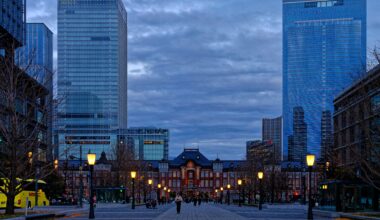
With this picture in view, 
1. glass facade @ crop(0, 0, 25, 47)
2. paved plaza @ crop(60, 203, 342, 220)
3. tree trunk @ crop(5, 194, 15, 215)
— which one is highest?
glass facade @ crop(0, 0, 25, 47)

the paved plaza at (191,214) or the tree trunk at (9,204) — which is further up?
the tree trunk at (9,204)

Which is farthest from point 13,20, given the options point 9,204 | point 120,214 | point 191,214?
point 9,204

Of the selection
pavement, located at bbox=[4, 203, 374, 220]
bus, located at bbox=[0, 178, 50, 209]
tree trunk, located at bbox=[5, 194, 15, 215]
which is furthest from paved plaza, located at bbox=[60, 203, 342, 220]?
bus, located at bbox=[0, 178, 50, 209]

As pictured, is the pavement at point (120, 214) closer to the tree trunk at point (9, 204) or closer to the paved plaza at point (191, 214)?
the paved plaza at point (191, 214)

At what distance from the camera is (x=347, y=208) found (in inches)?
2173

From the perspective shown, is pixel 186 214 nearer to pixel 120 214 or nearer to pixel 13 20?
pixel 120 214

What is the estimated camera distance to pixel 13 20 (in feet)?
288

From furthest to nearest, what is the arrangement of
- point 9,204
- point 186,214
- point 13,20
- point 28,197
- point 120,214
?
point 13,20
point 28,197
point 186,214
point 120,214
point 9,204

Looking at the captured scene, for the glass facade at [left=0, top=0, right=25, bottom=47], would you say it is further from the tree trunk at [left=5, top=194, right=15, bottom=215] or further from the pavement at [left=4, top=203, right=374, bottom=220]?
the tree trunk at [left=5, top=194, right=15, bottom=215]

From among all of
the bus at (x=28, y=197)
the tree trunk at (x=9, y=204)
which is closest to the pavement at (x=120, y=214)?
the tree trunk at (x=9, y=204)

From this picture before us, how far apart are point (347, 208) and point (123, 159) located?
2097 inches

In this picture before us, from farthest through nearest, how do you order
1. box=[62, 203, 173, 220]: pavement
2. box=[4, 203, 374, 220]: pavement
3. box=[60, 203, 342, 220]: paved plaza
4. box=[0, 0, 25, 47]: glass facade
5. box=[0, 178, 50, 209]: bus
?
box=[0, 0, 25, 47]: glass facade, box=[0, 178, 50, 209]: bus, box=[4, 203, 374, 220]: pavement, box=[60, 203, 342, 220]: paved plaza, box=[62, 203, 173, 220]: pavement

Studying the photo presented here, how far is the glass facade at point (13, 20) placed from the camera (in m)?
82.2

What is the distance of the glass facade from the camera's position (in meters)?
82.2
